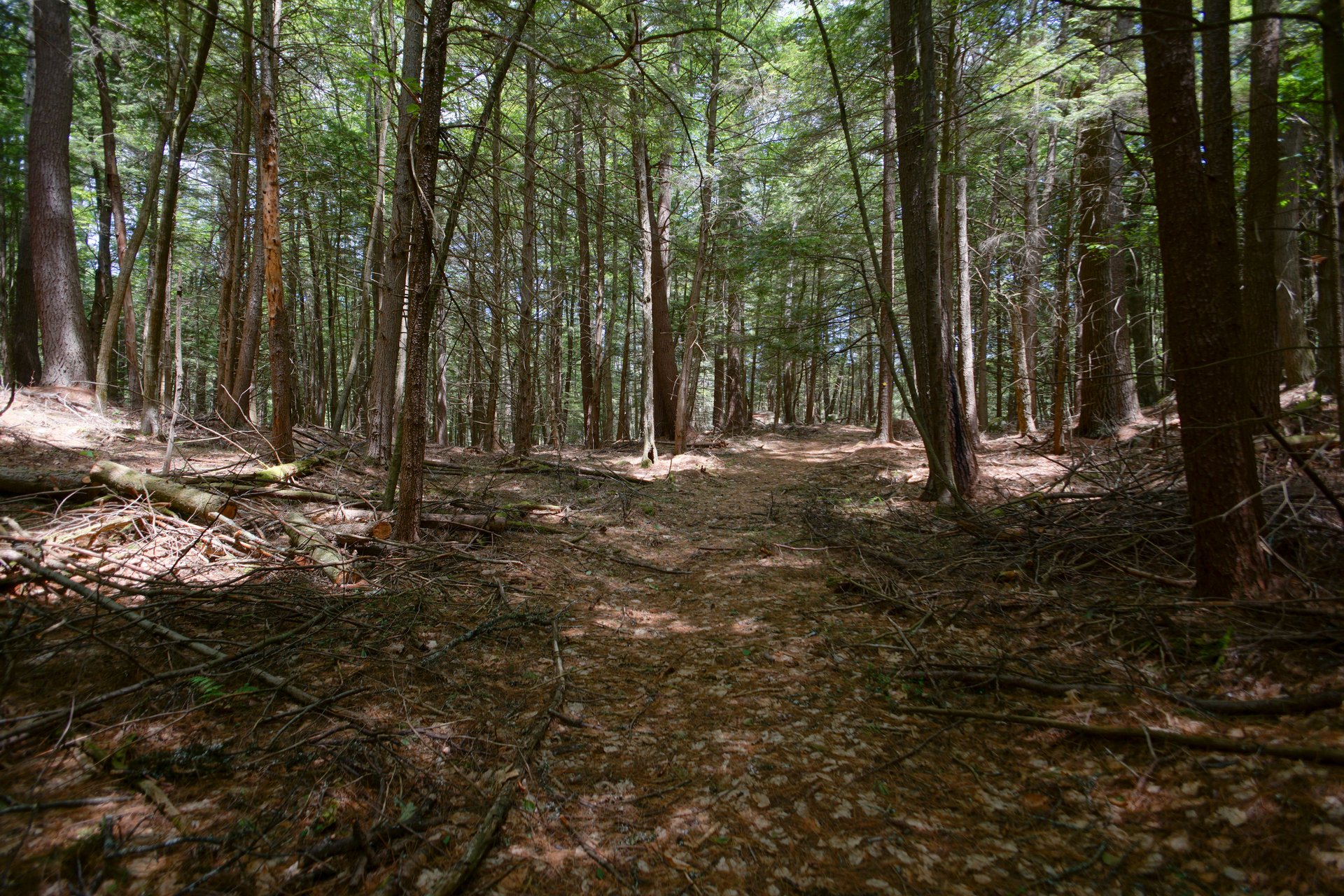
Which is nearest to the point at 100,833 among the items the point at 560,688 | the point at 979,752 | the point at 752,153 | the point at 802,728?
the point at 560,688

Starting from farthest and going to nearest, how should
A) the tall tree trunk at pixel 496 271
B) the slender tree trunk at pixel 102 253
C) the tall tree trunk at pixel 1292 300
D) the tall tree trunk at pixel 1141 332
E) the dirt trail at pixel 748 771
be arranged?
1. the slender tree trunk at pixel 102 253
2. the tall tree trunk at pixel 1141 332
3. the tall tree trunk at pixel 1292 300
4. the tall tree trunk at pixel 496 271
5. the dirt trail at pixel 748 771

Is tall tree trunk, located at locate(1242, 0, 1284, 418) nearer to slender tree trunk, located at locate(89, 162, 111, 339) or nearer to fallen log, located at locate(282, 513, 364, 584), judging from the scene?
fallen log, located at locate(282, 513, 364, 584)

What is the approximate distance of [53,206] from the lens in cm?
964

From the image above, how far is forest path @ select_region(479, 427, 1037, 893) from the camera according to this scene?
2158mm

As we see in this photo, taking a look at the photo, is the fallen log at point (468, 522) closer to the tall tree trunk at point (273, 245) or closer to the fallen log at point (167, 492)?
the fallen log at point (167, 492)

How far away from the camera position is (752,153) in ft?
44.2

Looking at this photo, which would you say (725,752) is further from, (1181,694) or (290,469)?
(290,469)

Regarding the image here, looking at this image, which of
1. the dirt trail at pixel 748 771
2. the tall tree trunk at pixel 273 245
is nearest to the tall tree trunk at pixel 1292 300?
the dirt trail at pixel 748 771

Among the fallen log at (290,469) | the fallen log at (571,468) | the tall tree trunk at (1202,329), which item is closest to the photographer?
the tall tree trunk at (1202,329)

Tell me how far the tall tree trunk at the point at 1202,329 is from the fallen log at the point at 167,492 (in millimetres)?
7253

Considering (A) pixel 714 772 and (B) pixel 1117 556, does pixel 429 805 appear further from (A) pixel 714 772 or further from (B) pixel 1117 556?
(B) pixel 1117 556

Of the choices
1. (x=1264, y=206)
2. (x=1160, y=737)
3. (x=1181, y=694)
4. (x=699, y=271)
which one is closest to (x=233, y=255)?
(x=699, y=271)

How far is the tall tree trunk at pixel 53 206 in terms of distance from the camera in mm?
9539

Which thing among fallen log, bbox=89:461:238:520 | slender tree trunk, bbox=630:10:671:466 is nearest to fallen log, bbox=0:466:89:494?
fallen log, bbox=89:461:238:520
